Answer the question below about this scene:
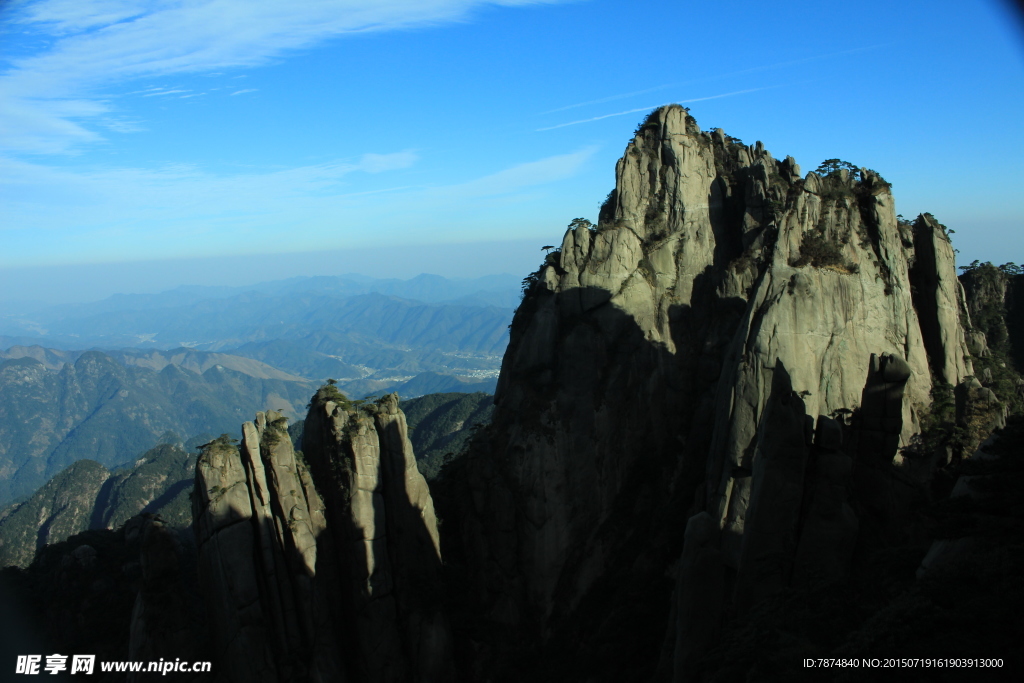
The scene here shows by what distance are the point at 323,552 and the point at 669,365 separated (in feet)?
60.0

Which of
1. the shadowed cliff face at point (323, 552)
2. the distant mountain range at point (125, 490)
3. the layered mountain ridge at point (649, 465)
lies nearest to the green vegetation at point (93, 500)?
the distant mountain range at point (125, 490)

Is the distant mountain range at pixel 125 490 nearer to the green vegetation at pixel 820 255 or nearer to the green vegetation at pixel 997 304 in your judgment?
the green vegetation at pixel 997 304

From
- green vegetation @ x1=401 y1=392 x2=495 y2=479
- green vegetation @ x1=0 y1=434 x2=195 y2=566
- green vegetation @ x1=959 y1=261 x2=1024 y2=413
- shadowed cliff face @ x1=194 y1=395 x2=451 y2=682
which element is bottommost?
green vegetation @ x1=0 y1=434 x2=195 y2=566

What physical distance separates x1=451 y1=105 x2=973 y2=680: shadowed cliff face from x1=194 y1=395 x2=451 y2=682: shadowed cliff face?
12.2 feet

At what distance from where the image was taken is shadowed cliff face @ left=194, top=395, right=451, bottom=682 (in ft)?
87.2

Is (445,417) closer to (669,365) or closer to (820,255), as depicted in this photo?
(669,365)

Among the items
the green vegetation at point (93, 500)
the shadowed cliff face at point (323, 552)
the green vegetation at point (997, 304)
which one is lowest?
the green vegetation at point (93, 500)

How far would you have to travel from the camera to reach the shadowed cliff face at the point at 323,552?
26594 mm

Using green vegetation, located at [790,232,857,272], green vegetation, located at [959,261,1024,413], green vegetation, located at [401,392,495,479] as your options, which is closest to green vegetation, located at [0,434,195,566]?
green vegetation, located at [401,392,495,479]

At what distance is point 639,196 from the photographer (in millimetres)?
35906

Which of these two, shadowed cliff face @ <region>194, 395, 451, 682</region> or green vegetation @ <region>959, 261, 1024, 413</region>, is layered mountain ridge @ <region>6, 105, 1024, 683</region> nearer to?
shadowed cliff face @ <region>194, 395, 451, 682</region>

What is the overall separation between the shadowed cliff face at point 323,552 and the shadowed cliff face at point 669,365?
146 inches

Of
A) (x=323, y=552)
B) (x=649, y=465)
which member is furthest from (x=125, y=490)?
(x=649, y=465)

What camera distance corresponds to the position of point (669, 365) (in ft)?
105
